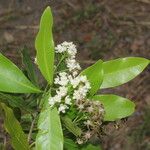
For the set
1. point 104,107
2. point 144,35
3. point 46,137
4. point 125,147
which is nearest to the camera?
point 46,137

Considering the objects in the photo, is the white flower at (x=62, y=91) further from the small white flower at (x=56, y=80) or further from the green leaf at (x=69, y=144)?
the green leaf at (x=69, y=144)

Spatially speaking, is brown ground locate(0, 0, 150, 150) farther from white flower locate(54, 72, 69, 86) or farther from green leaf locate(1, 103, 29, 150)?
green leaf locate(1, 103, 29, 150)

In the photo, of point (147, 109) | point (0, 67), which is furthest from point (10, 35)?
point (0, 67)

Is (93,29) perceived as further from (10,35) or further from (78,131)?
(78,131)

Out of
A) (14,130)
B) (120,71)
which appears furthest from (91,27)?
(14,130)

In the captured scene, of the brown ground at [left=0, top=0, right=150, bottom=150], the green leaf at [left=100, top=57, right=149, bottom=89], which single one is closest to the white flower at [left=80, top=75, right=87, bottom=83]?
the green leaf at [left=100, top=57, right=149, bottom=89]

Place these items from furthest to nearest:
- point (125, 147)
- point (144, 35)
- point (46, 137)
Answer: point (144, 35) → point (125, 147) → point (46, 137)

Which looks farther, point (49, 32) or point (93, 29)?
point (93, 29)
